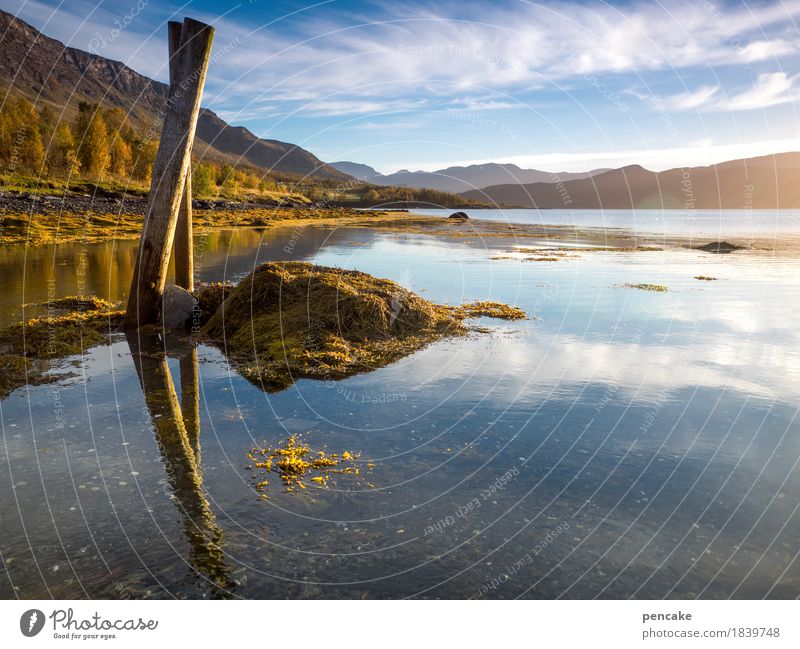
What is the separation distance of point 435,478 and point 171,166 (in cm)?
1075

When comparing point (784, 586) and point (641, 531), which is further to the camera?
point (641, 531)

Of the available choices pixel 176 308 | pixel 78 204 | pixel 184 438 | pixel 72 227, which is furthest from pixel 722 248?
pixel 78 204

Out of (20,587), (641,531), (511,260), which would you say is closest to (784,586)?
(641,531)

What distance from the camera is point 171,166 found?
45.5ft

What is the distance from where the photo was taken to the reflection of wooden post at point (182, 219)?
1406cm

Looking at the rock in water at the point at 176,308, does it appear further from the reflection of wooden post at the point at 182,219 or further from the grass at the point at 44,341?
the grass at the point at 44,341

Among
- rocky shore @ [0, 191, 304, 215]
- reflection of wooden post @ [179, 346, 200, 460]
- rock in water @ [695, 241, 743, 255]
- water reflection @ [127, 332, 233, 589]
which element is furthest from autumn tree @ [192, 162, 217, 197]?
reflection of wooden post @ [179, 346, 200, 460]

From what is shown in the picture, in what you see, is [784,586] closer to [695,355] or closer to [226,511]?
[226,511]

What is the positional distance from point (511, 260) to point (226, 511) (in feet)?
104

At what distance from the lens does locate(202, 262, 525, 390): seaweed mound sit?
12.1 metres

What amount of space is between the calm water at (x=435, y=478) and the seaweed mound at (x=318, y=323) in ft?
2.85

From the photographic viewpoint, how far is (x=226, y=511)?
6.17m

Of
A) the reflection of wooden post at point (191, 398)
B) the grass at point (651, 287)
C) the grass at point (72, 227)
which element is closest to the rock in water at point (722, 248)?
the grass at point (651, 287)

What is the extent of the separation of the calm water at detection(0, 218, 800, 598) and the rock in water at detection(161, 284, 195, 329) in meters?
1.47
